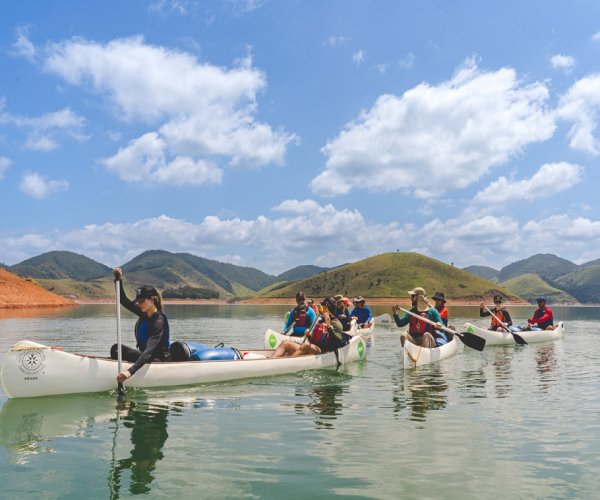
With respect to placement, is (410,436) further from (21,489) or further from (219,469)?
(21,489)

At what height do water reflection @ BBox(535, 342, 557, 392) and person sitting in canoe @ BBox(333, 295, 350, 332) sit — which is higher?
person sitting in canoe @ BBox(333, 295, 350, 332)

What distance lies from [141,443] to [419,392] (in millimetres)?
7836

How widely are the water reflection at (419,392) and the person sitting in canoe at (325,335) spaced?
2349 mm

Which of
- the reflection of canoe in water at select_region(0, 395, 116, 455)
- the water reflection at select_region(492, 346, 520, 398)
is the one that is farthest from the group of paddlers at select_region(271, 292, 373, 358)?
the reflection of canoe in water at select_region(0, 395, 116, 455)

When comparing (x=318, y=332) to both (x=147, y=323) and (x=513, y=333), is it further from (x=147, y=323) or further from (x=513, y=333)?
(x=513, y=333)

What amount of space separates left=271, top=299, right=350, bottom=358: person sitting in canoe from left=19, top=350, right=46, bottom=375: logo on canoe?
24.8ft

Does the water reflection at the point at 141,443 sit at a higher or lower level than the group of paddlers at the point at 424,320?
lower

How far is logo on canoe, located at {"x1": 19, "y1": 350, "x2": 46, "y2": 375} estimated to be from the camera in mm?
11831

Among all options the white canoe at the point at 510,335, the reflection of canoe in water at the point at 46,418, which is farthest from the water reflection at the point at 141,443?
the white canoe at the point at 510,335

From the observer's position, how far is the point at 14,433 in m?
9.55

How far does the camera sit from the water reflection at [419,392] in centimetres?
1172

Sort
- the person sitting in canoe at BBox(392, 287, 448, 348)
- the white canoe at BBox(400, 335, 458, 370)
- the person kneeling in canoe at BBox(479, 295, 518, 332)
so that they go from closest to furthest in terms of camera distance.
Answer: the white canoe at BBox(400, 335, 458, 370), the person sitting in canoe at BBox(392, 287, 448, 348), the person kneeling in canoe at BBox(479, 295, 518, 332)

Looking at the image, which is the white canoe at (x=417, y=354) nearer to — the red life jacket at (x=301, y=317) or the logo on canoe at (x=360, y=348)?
the logo on canoe at (x=360, y=348)

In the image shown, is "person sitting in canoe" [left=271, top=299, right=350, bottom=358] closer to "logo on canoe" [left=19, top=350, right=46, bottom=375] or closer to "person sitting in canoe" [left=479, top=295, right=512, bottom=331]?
"logo on canoe" [left=19, top=350, right=46, bottom=375]
